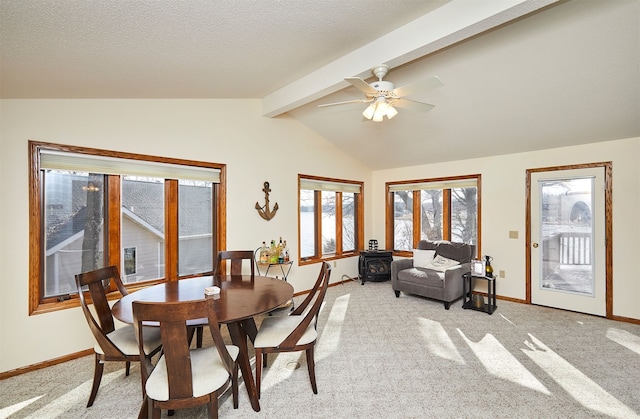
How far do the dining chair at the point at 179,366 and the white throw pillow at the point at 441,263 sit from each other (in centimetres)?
350

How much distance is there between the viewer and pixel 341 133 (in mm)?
4750

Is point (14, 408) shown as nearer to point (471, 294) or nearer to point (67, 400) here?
point (67, 400)

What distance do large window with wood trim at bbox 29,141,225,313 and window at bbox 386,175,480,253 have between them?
350 cm

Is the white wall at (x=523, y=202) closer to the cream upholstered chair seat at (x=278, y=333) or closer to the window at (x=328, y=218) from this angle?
the window at (x=328, y=218)

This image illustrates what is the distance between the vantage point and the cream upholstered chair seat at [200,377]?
1552 millimetres

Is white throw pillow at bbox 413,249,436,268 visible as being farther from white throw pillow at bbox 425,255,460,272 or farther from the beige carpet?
the beige carpet

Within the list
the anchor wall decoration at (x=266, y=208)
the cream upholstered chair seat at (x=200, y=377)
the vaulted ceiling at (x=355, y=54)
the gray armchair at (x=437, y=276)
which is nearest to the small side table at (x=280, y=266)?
the anchor wall decoration at (x=266, y=208)

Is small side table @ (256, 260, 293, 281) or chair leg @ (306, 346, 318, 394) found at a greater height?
small side table @ (256, 260, 293, 281)

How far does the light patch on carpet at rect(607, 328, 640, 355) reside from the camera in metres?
2.83

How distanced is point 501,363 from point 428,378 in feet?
2.42

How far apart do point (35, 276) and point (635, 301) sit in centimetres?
622

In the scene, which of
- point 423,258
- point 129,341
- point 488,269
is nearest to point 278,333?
point 129,341

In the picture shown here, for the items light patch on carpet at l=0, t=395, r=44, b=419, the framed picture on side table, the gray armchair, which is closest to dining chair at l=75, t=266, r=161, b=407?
light patch on carpet at l=0, t=395, r=44, b=419

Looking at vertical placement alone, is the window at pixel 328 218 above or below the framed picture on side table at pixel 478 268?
above
